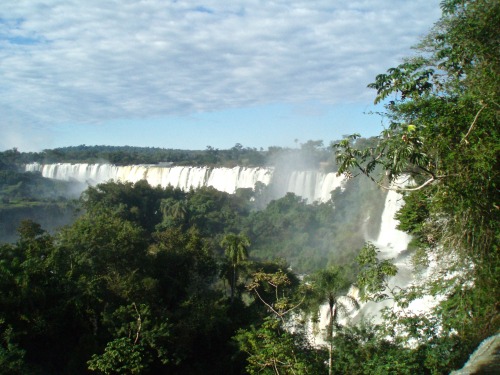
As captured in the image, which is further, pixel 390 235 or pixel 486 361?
pixel 390 235

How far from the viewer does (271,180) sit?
46.9 metres

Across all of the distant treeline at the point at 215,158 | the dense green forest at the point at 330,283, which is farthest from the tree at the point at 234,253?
the distant treeline at the point at 215,158

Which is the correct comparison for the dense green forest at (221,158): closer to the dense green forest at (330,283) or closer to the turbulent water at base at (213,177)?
the turbulent water at base at (213,177)

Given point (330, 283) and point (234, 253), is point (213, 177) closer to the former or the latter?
point (234, 253)

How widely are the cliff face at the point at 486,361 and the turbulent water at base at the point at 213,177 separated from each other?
111ft

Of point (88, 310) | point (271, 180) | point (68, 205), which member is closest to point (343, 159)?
point (88, 310)

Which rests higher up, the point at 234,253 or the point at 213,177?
the point at 213,177

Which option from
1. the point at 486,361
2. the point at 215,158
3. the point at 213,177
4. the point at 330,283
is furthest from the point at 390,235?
the point at 215,158

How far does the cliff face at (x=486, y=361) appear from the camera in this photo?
16.5 ft

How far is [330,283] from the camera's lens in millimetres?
13445

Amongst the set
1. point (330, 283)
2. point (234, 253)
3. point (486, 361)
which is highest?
point (486, 361)

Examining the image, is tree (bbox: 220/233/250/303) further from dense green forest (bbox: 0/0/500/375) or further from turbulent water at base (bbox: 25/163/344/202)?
turbulent water at base (bbox: 25/163/344/202)

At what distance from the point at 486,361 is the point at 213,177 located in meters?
45.8

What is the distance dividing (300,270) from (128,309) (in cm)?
2009
